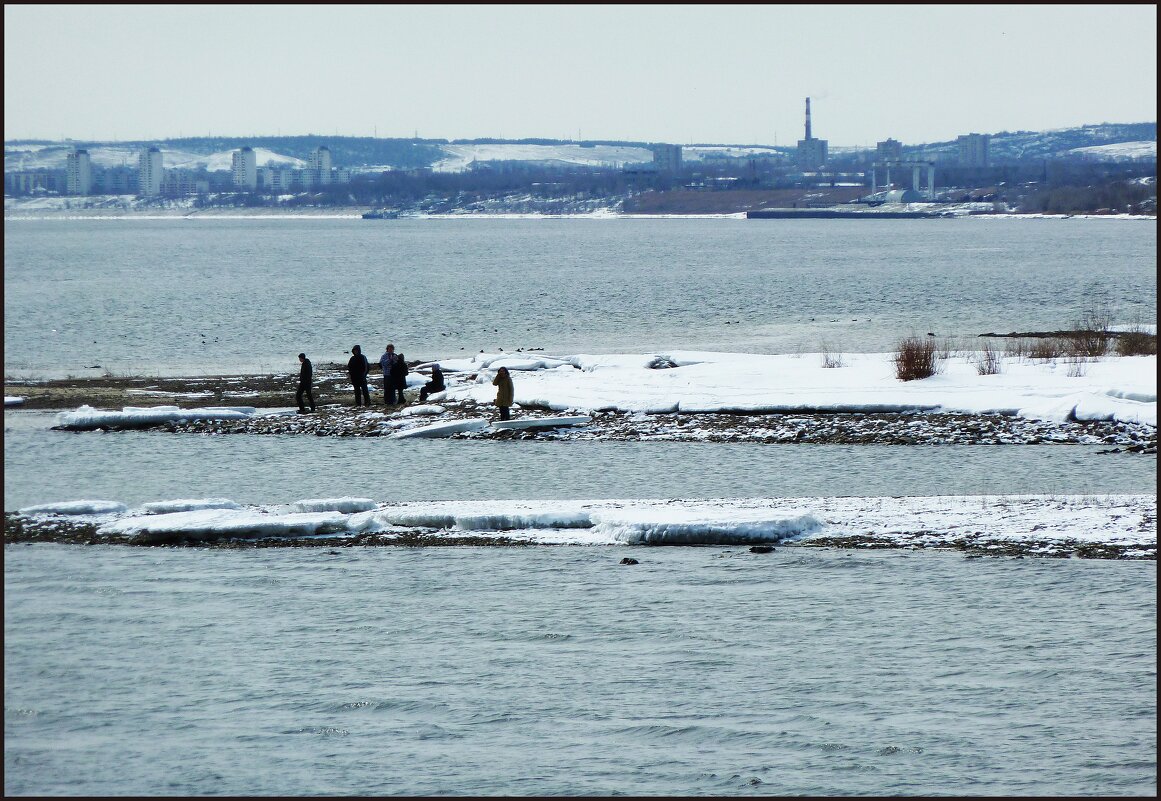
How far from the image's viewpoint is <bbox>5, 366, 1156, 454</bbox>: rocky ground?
27250 millimetres

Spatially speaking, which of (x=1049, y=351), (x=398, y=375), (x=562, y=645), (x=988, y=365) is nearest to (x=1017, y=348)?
(x=1049, y=351)

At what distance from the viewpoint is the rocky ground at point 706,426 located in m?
27.2

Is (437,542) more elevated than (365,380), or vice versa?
(365,380)

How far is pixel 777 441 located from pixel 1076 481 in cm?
656

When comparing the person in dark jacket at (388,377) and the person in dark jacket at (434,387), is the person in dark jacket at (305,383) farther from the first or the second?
the person in dark jacket at (434,387)

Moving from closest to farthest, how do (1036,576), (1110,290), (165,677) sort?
(165,677), (1036,576), (1110,290)

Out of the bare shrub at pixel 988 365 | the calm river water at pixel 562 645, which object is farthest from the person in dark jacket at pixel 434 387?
the bare shrub at pixel 988 365

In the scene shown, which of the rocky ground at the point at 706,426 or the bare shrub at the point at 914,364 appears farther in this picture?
the bare shrub at the point at 914,364

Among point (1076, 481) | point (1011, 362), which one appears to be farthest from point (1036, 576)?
point (1011, 362)

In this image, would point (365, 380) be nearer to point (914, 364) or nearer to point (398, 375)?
point (398, 375)

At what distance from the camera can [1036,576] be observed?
17.2 metres

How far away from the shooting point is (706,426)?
1160 inches

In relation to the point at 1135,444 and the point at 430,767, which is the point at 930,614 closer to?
the point at 430,767

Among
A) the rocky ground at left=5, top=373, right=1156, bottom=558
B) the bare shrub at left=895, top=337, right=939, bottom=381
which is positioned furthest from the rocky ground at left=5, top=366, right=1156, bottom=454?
the bare shrub at left=895, top=337, right=939, bottom=381
